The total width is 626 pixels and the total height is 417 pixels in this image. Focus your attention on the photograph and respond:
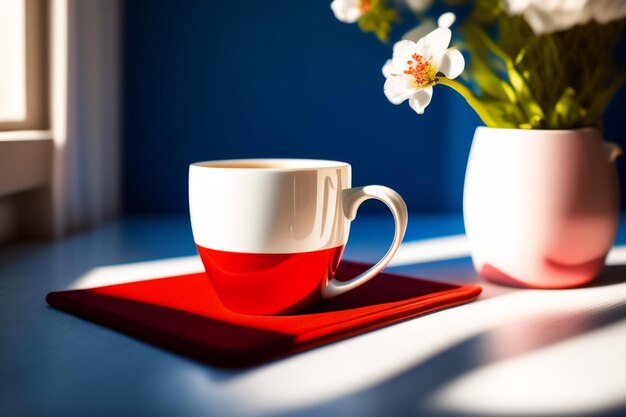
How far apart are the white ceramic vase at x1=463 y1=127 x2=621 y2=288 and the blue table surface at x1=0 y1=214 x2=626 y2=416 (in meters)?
0.03

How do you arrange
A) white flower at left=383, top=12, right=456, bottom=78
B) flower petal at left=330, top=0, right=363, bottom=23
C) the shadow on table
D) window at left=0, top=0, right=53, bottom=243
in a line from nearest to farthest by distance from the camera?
the shadow on table, white flower at left=383, top=12, right=456, bottom=78, flower petal at left=330, top=0, right=363, bottom=23, window at left=0, top=0, right=53, bottom=243

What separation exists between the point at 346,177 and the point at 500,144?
217 millimetres

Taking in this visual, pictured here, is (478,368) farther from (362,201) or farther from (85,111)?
(85,111)

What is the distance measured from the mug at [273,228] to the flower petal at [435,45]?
0.14m

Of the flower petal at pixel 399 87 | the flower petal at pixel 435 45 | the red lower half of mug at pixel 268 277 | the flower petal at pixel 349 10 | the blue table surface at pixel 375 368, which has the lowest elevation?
the blue table surface at pixel 375 368

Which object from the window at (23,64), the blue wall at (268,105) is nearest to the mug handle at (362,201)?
the window at (23,64)

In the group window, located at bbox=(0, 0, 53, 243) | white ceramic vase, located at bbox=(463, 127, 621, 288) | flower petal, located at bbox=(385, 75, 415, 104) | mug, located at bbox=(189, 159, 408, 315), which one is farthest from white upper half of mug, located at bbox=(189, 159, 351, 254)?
window, located at bbox=(0, 0, 53, 243)

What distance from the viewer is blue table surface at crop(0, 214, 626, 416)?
43cm

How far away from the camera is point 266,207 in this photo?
22.7 inches

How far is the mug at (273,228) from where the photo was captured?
579mm

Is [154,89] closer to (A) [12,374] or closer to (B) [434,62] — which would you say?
(B) [434,62]

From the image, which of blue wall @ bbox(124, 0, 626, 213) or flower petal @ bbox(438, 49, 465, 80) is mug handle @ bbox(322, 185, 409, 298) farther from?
blue wall @ bbox(124, 0, 626, 213)

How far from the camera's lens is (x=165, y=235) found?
119 cm

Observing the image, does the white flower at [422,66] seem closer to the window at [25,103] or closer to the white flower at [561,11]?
the white flower at [561,11]
